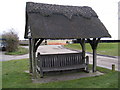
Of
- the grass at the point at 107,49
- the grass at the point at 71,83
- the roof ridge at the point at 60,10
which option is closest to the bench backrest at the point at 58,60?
the grass at the point at 71,83

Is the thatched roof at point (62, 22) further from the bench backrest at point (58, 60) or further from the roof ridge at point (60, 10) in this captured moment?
the bench backrest at point (58, 60)

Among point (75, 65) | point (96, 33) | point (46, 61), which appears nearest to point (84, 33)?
point (96, 33)

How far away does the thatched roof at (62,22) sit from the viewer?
720cm

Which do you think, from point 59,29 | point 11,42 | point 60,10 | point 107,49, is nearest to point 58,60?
Answer: point 59,29

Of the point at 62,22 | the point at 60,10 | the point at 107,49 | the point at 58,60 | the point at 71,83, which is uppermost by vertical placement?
the point at 60,10

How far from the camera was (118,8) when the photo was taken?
53.7 ft

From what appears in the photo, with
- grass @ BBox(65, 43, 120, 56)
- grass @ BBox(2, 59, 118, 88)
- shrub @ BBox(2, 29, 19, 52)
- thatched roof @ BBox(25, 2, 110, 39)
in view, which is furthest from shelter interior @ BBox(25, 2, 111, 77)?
shrub @ BBox(2, 29, 19, 52)

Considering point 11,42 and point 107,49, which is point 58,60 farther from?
point 107,49

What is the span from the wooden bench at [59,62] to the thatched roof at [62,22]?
1845 millimetres

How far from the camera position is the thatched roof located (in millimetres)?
7196

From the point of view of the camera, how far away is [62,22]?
318 inches

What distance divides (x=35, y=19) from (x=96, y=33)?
12.8ft

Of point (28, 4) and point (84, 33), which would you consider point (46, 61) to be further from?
point (28, 4)

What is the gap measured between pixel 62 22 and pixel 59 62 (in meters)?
2.69
